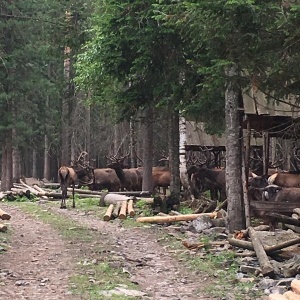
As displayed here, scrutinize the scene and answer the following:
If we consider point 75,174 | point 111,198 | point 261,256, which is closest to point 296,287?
point 261,256

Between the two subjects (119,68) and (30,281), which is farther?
(119,68)

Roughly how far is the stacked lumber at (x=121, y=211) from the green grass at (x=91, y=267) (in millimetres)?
1117

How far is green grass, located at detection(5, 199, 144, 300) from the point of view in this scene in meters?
8.34

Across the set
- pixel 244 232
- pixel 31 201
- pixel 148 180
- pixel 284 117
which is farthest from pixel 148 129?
pixel 244 232

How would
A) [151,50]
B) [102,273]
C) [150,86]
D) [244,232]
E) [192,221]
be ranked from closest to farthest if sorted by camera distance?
[102,273], [244,232], [192,221], [151,50], [150,86]

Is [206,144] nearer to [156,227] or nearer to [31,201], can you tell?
[31,201]

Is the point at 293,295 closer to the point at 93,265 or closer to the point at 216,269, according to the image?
the point at 216,269

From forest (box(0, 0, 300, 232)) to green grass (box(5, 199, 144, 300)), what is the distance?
3.51 m

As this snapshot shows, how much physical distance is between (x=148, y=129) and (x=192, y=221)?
27.2ft

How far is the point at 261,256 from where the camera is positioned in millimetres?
9617

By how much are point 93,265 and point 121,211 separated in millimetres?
6997

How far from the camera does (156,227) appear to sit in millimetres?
14922

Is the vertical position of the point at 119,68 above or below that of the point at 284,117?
above

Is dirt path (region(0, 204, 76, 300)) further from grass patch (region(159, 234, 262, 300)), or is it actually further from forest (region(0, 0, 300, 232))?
forest (region(0, 0, 300, 232))
